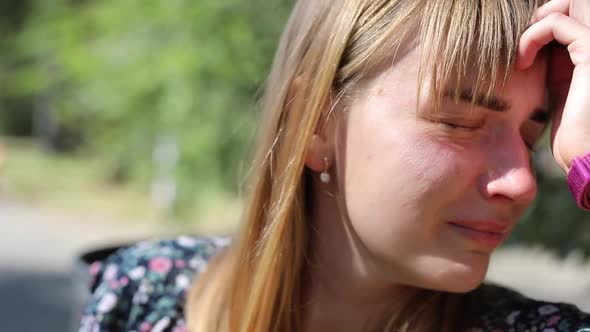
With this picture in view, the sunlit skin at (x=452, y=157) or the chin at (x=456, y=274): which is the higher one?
the sunlit skin at (x=452, y=157)

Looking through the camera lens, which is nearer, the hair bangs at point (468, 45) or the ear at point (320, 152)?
the hair bangs at point (468, 45)

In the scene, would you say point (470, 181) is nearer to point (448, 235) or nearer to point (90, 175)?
point (448, 235)

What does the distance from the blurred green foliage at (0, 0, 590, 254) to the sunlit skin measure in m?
0.62

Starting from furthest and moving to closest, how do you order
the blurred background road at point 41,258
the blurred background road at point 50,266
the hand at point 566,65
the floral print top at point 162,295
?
the blurred background road at point 41,258, the blurred background road at point 50,266, the floral print top at point 162,295, the hand at point 566,65

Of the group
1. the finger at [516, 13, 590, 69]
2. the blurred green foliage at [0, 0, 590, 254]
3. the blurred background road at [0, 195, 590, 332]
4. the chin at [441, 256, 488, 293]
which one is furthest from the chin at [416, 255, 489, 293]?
the blurred background road at [0, 195, 590, 332]

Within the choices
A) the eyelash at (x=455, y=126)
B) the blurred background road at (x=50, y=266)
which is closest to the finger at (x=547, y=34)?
the eyelash at (x=455, y=126)

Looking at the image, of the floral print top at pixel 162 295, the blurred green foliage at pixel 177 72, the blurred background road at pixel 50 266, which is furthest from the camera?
the blurred background road at pixel 50 266

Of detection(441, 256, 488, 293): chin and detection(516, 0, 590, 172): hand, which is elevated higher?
detection(516, 0, 590, 172): hand

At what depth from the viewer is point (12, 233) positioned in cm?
758

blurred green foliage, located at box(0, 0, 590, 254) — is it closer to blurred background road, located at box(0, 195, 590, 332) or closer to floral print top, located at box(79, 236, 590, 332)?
floral print top, located at box(79, 236, 590, 332)

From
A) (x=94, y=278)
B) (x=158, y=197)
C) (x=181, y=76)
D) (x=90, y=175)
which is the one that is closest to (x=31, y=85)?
(x=90, y=175)

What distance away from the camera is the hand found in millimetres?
1394

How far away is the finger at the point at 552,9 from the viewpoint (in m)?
1.47

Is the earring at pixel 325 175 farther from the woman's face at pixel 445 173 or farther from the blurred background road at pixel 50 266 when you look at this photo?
the blurred background road at pixel 50 266
